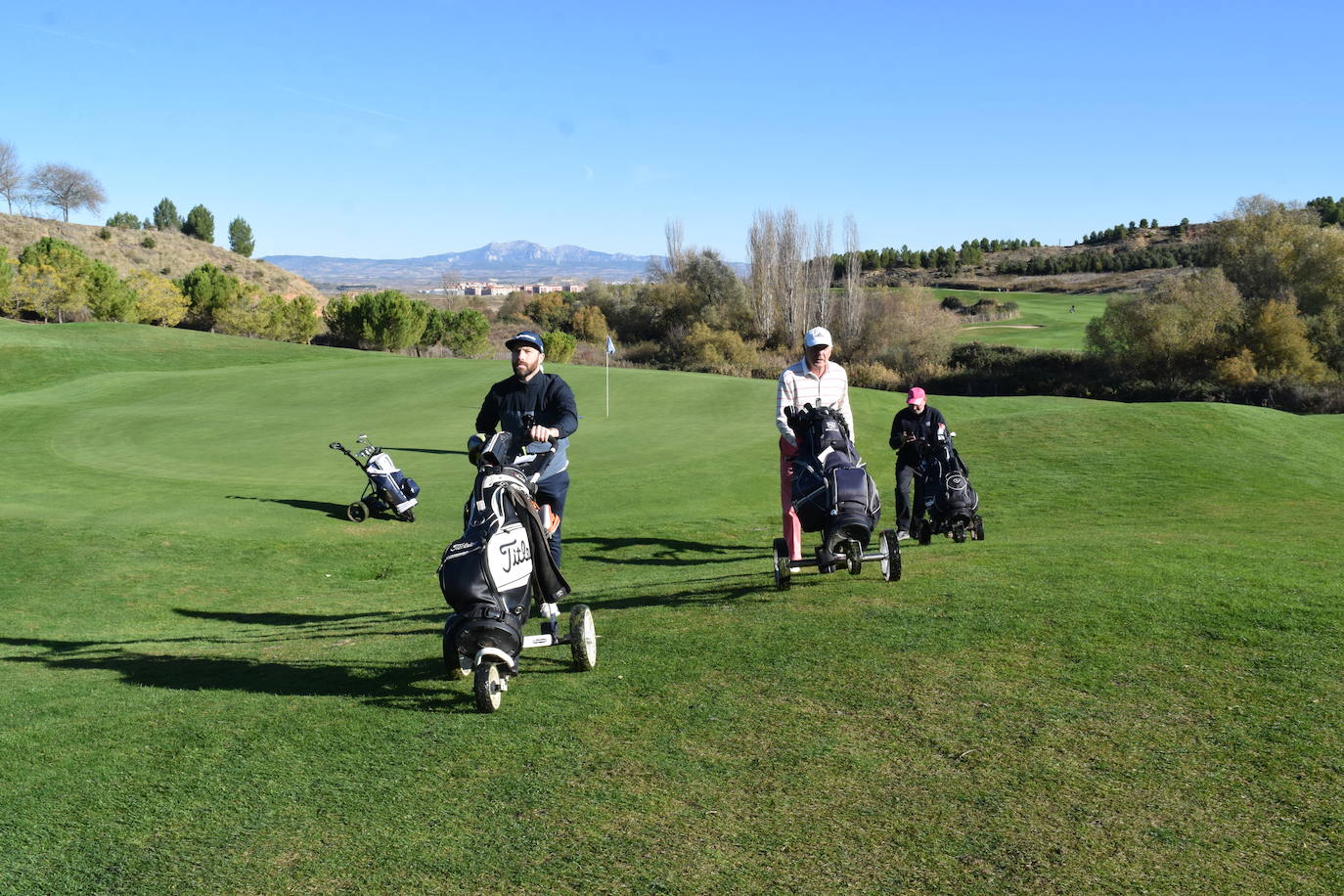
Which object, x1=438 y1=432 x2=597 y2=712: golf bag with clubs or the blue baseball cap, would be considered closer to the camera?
x1=438 y1=432 x2=597 y2=712: golf bag with clubs

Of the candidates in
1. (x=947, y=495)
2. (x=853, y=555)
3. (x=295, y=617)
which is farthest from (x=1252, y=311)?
(x=295, y=617)

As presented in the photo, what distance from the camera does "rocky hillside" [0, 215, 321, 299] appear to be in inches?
4395

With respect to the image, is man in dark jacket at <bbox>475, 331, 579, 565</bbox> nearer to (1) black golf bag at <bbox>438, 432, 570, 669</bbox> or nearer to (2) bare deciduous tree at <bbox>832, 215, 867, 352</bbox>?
(1) black golf bag at <bbox>438, 432, 570, 669</bbox>

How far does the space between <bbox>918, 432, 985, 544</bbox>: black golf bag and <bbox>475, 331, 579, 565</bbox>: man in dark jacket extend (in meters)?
5.00

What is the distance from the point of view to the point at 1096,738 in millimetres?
5098

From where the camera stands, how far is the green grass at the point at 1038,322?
265ft

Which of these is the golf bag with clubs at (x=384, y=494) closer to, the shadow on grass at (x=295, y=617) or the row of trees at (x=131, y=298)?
the shadow on grass at (x=295, y=617)

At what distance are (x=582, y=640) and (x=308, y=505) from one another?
12035 mm

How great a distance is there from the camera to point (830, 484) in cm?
749

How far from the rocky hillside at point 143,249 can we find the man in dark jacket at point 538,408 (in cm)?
11339

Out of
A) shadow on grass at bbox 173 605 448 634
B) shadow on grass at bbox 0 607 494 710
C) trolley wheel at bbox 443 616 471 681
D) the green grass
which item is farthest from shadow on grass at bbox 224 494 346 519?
the green grass

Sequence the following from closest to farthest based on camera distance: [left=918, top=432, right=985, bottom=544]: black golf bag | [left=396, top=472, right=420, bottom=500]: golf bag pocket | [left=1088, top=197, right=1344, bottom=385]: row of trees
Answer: [left=918, top=432, right=985, bottom=544]: black golf bag
[left=396, top=472, right=420, bottom=500]: golf bag pocket
[left=1088, top=197, right=1344, bottom=385]: row of trees

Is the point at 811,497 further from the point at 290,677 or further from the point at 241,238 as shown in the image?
the point at 241,238

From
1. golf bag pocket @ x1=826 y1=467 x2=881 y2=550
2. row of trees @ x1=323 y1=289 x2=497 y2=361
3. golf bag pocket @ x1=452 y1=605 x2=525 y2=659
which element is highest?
row of trees @ x1=323 y1=289 x2=497 y2=361
